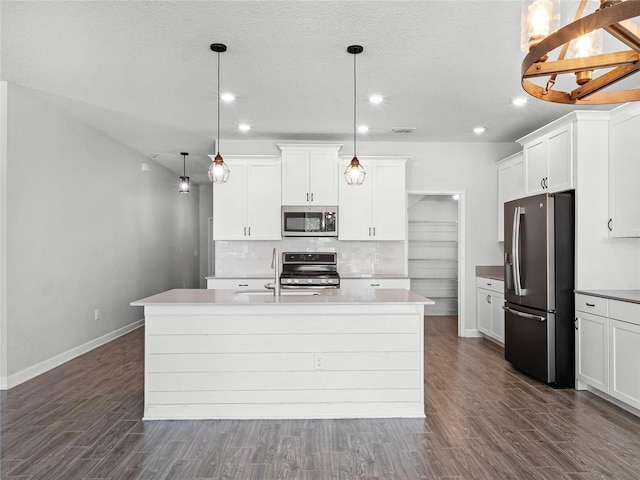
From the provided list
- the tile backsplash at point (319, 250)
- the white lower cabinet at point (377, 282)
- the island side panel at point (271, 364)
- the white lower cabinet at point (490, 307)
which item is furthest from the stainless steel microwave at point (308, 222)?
the island side panel at point (271, 364)

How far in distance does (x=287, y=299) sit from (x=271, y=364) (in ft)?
1.60

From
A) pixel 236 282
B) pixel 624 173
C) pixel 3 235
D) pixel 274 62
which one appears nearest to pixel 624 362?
pixel 624 173

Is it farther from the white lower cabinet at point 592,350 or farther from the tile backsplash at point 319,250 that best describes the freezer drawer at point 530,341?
the tile backsplash at point 319,250

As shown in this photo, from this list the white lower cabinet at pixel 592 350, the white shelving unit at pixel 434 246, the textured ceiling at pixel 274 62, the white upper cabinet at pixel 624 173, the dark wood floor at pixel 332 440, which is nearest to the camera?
the dark wood floor at pixel 332 440

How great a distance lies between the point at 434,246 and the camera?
806cm

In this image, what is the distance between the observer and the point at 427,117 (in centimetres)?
504

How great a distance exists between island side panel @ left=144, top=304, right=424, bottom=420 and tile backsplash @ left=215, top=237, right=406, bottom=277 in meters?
2.82

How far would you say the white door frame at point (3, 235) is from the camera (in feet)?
12.8

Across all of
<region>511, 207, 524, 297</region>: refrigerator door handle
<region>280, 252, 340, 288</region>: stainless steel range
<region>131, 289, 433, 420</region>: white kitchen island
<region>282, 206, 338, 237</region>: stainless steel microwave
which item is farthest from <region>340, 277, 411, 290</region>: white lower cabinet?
<region>131, 289, 433, 420</region>: white kitchen island

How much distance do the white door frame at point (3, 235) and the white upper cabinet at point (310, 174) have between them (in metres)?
2.91

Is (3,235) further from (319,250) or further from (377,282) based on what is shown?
(377,282)

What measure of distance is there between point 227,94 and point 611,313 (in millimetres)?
3783

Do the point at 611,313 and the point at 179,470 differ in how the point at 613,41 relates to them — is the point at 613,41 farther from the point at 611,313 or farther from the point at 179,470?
the point at 179,470

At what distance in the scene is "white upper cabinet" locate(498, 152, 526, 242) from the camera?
17.8 ft
